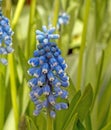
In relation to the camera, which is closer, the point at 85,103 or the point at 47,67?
the point at 47,67

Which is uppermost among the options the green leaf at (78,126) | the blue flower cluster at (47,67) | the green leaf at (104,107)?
the blue flower cluster at (47,67)

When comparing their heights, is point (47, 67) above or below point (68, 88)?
above

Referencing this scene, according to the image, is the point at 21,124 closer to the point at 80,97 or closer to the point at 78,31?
the point at 80,97

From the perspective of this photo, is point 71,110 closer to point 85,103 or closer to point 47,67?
point 85,103

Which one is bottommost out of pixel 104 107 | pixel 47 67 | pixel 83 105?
→ pixel 104 107


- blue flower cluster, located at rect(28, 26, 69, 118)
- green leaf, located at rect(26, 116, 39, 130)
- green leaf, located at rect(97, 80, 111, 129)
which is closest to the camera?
blue flower cluster, located at rect(28, 26, 69, 118)

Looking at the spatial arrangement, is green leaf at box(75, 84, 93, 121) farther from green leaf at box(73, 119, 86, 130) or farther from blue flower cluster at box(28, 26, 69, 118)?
blue flower cluster at box(28, 26, 69, 118)

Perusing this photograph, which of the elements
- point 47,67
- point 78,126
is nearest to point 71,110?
point 78,126

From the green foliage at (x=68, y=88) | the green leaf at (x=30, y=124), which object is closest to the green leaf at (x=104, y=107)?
the green foliage at (x=68, y=88)

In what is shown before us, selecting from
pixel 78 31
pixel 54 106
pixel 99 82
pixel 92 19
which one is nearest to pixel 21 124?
pixel 54 106

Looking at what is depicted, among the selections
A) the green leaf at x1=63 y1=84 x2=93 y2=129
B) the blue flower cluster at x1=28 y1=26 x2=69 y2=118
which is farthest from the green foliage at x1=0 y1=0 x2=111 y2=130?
the blue flower cluster at x1=28 y1=26 x2=69 y2=118

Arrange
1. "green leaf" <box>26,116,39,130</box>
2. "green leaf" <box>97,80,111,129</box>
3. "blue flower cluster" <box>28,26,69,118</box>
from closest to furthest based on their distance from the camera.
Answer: "blue flower cluster" <box>28,26,69,118</box> → "green leaf" <box>26,116,39,130</box> → "green leaf" <box>97,80,111,129</box>

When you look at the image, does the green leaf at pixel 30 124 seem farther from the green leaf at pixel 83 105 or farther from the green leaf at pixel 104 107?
the green leaf at pixel 104 107
